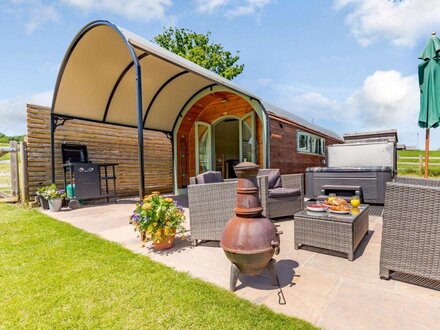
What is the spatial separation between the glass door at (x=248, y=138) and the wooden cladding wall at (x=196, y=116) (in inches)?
10.0

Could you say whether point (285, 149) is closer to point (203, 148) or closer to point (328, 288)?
point (203, 148)

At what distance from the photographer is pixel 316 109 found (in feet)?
50.3

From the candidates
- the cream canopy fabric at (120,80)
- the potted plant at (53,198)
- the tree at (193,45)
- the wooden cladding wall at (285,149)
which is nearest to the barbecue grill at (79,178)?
the potted plant at (53,198)

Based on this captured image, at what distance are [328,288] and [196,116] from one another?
23.1 feet

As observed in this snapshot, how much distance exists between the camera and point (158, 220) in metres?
2.75

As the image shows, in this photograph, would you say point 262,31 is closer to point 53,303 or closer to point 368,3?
point 368,3

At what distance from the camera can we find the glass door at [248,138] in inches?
272

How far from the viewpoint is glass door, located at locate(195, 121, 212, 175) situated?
8242 millimetres

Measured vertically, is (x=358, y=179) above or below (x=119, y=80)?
below

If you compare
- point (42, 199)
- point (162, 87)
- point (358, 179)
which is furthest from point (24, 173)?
point (358, 179)

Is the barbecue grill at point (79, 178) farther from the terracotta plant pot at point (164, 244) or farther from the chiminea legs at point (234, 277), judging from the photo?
the chiminea legs at point (234, 277)

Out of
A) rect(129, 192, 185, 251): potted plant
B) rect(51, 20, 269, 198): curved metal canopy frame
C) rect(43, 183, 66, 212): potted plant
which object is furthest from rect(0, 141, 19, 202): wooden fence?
rect(129, 192, 185, 251): potted plant

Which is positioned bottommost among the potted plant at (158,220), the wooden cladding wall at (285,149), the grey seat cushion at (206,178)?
the potted plant at (158,220)

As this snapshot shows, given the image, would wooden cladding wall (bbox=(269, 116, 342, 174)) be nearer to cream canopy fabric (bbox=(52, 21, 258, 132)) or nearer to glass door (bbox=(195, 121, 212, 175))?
cream canopy fabric (bbox=(52, 21, 258, 132))
